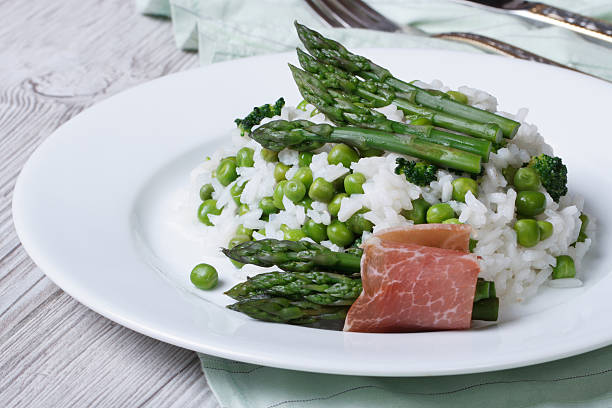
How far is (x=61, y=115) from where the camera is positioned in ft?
24.0

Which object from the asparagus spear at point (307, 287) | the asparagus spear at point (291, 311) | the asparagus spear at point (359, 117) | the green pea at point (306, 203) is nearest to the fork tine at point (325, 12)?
the asparagus spear at point (359, 117)

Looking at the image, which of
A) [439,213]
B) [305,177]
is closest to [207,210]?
[305,177]

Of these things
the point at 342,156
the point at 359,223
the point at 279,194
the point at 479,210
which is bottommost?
the point at 279,194

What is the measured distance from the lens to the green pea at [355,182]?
462 centimetres

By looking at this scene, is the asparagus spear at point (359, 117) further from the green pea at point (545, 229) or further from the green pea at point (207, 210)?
the green pea at point (207, 210)

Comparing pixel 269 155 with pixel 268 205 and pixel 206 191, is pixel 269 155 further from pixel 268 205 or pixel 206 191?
pixel 206 191

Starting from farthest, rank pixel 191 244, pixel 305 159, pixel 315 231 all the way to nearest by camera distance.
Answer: pixel 191 244
pixel 305 159
pixel 315 231

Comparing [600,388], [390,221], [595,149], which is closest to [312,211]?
[390,221]

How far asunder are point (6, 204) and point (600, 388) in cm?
442

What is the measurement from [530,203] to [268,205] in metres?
1.61

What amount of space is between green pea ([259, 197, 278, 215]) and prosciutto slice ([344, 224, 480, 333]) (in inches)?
45.6

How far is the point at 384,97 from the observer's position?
16.4 ft

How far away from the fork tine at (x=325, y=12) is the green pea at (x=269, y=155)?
2980 mm

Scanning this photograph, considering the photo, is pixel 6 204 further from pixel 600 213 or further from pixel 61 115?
pixel 600 213
